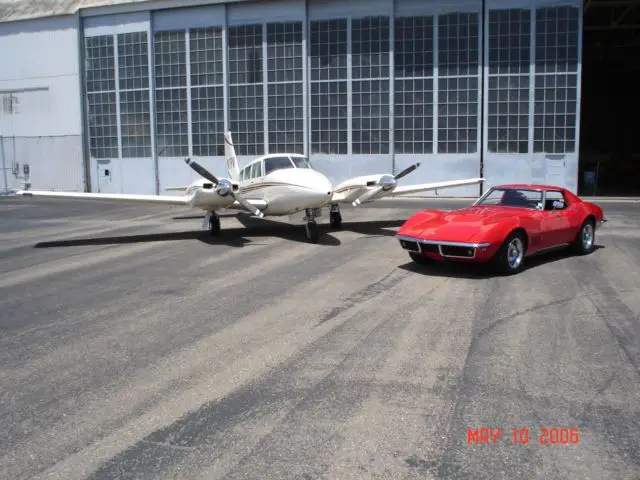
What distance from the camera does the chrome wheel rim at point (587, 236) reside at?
493 inches

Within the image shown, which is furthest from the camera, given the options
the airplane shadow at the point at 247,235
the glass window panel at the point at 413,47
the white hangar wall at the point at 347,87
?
the glass window panel at the point at 413,47

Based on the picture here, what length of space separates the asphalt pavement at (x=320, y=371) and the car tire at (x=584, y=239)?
490mm

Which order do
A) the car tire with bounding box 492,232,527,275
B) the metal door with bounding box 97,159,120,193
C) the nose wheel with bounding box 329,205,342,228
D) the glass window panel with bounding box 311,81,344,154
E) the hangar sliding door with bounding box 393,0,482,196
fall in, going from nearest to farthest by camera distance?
1. the car tire with bounding box 492,232,527,275
2. the nose wheel with bounding box 329,205,342,228
3. the hangar sliding door with bounding box 393,0,482,196
4. the glass window panel with bounding box 311,81,344,154
5. the metal door with bounding box 97,159,120,193

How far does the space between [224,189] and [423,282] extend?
21.7 feet

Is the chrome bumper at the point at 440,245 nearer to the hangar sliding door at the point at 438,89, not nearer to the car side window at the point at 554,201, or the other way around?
the car side window at the point at 554,201

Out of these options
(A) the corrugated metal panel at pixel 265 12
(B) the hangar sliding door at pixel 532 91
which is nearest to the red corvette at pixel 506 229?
(B) the hangar sliding door at pixel 532 91

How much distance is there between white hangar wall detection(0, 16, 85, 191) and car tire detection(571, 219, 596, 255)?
1179 inches

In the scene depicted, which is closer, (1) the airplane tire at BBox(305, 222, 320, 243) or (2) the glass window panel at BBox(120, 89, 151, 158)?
(1) the airplane tire at BBox(305, 222, 320, 243)

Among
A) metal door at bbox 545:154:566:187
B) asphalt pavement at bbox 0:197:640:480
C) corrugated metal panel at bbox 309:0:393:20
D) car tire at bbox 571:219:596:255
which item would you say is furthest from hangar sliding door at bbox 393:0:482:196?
asphalt pavement at bbox 0:197:640:480

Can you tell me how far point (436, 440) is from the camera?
179 inches

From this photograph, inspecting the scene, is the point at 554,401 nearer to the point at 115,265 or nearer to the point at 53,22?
the point at 115,265

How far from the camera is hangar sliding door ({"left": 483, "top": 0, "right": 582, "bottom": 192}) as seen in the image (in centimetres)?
2842

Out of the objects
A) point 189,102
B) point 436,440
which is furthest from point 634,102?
point 436,440

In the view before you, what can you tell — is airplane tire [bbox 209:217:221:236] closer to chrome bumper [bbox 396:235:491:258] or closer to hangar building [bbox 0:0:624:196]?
chrome bumper [bbox 396:235:491:258]
